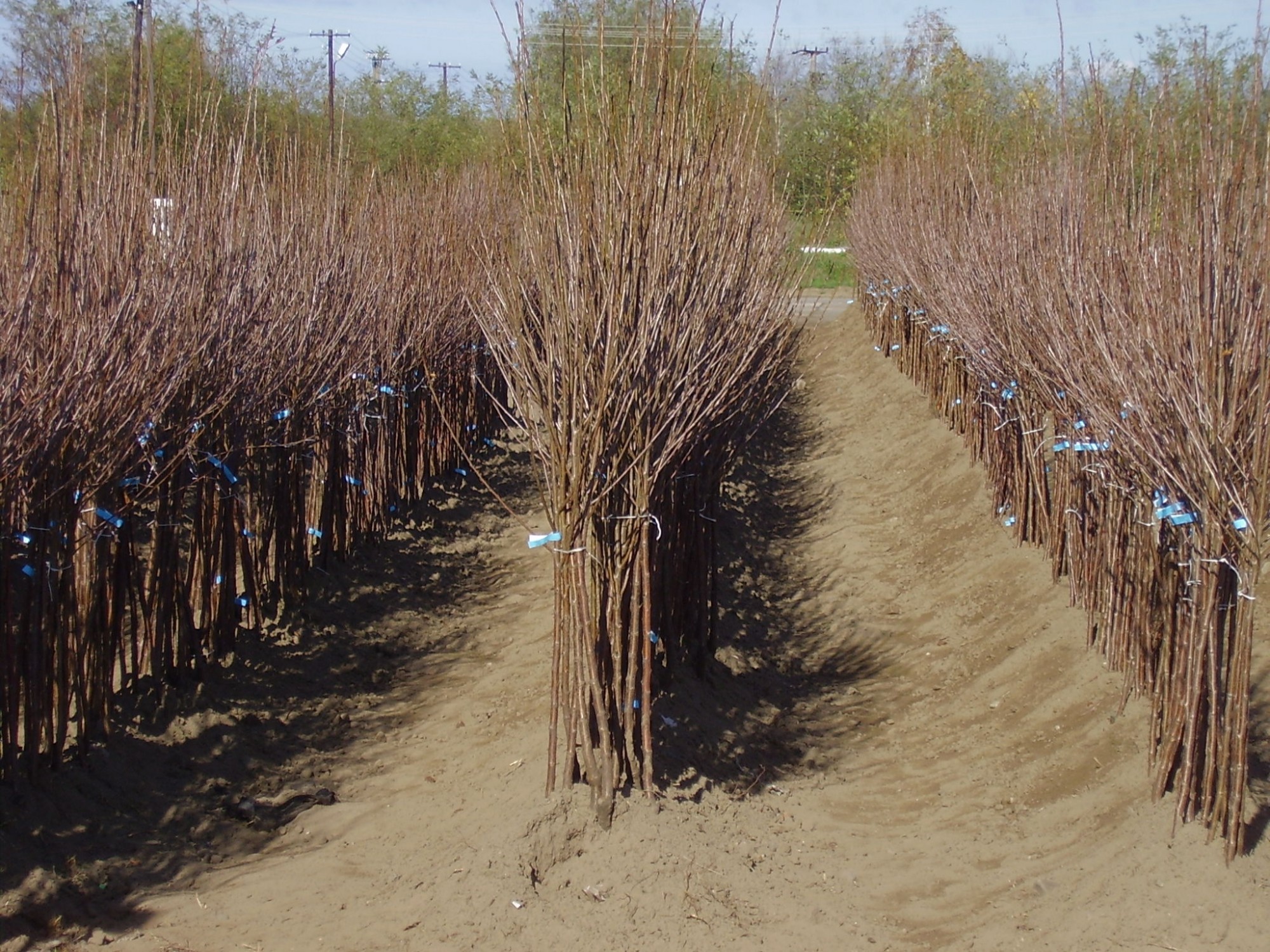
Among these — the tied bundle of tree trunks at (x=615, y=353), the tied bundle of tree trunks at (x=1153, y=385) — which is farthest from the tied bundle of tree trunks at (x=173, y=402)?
the tied bundle of tree trunks at (x=1153, y=385)

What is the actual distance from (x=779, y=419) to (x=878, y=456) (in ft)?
6.57

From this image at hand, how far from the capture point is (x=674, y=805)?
3910 millimetres

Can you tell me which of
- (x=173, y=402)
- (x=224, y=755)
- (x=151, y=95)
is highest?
(x=151, y=95)

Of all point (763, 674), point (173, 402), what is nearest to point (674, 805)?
point (763, 674)

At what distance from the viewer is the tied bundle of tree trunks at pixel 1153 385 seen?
11.7ft

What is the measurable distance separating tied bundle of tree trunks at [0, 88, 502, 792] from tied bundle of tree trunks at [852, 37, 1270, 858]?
6.87 ft

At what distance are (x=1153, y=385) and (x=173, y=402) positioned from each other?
11.5 ft

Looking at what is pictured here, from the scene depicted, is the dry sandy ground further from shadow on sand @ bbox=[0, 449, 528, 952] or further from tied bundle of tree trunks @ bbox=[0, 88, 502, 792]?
tied bundle of tree trunks @ bbox=[0, 88, 502, 792]

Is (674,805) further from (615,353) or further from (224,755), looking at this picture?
(224,755)

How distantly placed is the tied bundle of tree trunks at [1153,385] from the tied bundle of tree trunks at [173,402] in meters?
2.09

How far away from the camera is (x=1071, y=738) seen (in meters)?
4.89

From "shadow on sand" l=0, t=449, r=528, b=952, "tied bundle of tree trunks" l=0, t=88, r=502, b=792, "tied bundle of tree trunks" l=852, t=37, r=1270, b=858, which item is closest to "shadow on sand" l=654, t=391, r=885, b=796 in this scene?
"tied bundle of tree trunks" l=852, t=37, r=1270, b=858

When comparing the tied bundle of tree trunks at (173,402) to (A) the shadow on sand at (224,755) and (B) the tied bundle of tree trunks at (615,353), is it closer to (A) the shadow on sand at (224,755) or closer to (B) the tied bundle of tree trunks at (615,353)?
(A) the shadow on sand at (224,755)

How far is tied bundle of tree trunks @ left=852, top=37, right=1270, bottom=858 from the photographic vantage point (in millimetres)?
3570
